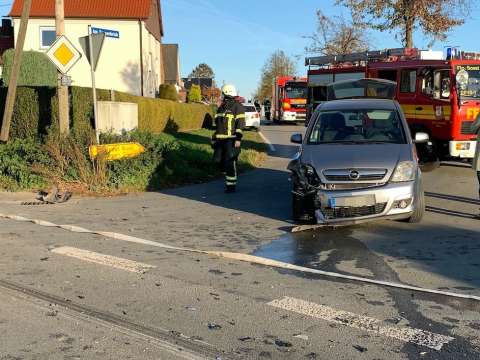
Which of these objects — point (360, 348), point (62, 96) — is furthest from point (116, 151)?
point (360, 348)

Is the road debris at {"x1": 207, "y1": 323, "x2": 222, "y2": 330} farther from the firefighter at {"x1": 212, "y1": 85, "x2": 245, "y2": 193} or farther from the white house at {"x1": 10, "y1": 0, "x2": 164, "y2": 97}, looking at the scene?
the white house at {"x1": 10, "y1": 0, "x2": 164, "y2": 97}

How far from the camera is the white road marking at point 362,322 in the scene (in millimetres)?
4047

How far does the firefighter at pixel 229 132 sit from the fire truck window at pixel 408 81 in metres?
5.75

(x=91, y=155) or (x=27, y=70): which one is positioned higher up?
(x=27, y=70)

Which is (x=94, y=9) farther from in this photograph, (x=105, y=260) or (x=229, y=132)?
(x=105, y=260)

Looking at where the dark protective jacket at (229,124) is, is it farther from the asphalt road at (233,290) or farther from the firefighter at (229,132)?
the asphalt road at (233,290)

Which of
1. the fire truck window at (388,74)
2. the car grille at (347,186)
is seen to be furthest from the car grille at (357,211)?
the fire truck window at (388,74)

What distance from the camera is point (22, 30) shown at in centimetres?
1485

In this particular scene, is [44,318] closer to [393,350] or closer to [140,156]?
[393,350]

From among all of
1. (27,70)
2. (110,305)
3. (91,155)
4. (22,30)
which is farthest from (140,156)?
(27,70)

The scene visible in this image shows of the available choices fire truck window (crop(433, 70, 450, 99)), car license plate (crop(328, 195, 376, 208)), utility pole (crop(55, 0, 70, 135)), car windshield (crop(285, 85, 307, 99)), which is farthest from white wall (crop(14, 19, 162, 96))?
car license plate (crop(328, 195, 376, 208))

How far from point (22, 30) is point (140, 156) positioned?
554cm

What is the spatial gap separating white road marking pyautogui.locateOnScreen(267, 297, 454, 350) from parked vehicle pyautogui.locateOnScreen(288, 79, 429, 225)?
252 cm

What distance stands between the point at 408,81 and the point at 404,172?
26.9 feet
